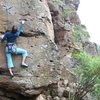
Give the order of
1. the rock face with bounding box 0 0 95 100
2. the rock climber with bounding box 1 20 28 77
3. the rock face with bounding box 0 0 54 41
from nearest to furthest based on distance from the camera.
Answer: the rock climber with bounding box 1 20 28 77
the rock face with bounding box 0 0 95 100
the rock face with bounding box 0 0 54 41

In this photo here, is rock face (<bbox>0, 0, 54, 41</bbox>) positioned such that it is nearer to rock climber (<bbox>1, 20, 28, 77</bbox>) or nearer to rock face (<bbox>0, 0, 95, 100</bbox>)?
rock face (<bbox>0, 0, 95, 100</bbox>)

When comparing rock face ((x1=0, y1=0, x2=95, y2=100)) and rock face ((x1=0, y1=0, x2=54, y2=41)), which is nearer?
rock face ((x1=0, y1=0, x2=95, y2=100))

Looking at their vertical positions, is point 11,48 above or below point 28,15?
below

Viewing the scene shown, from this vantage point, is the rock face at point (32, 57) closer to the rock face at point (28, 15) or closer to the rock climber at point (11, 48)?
the rock face at point (28, 15)

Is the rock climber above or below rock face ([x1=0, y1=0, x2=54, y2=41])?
below

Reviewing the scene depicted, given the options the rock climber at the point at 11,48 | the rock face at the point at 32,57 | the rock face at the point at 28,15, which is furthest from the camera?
the rock face at the point at 28,15

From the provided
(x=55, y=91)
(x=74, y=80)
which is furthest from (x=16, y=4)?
(x=74, y=80)

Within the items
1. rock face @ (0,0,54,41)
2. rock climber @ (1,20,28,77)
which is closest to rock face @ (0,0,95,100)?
rock face @ (0,0,54,41)

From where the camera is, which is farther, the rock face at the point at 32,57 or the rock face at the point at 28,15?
the rock face at the point at 28,15

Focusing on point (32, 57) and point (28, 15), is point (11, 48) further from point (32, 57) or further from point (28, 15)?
point (28, 15)

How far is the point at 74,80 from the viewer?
18.2 metres

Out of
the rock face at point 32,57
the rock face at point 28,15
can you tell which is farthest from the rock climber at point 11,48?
the rock face at point 28,15

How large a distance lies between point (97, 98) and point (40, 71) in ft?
21.0

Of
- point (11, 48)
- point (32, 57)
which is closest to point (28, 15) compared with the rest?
point (32, 57)
